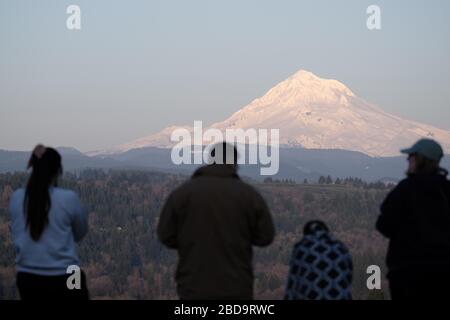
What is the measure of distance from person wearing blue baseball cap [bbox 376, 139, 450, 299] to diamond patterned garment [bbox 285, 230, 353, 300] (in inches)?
22.0

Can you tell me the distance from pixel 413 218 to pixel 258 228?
1427mm

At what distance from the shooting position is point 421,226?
7.63m

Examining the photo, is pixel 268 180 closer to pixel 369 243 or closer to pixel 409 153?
pixel 369 243

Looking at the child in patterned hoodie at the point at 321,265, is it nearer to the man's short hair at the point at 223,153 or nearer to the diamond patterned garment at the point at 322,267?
the diamond patterned garment at the point at 322,267

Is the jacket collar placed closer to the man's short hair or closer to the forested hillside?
the man's short hair

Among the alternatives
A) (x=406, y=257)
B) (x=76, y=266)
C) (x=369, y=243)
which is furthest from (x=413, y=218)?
(x=369, y=243)

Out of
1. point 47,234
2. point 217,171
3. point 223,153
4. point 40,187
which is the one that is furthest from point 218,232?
point 40,187

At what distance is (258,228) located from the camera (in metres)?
7.27

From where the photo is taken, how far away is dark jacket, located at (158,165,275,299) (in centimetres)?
718

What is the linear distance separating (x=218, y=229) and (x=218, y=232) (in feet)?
0.08

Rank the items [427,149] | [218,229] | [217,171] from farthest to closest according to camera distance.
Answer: [427,149] < [217,171] < [218,229]

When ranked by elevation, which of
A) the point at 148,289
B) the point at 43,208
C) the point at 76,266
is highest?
the point at 43,208

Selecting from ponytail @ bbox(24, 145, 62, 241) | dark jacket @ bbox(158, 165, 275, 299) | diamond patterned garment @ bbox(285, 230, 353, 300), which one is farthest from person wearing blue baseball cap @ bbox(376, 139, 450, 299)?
ponytail @ bbox(24, 145, 62, 241)

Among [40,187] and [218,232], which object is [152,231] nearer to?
[40,187]
